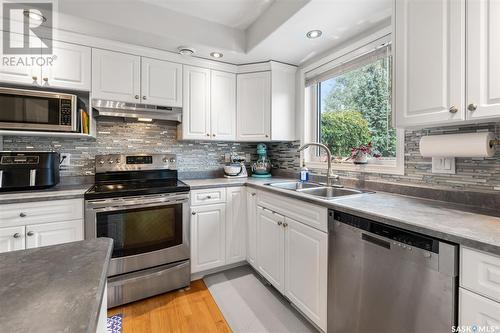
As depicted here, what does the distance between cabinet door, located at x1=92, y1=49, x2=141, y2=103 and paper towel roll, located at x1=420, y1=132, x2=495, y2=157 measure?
2.29 m

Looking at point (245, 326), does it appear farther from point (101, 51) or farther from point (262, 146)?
point (101, 51)

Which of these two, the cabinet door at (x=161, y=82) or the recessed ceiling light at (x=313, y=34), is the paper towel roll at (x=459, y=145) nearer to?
the recessed ceiling light at (x=313, y=34)

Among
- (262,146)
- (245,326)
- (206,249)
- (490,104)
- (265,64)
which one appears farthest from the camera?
(262,146)

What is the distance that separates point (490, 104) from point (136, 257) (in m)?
2.36

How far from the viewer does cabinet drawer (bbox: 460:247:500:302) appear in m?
0.80

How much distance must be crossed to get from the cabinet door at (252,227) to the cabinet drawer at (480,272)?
1.56m

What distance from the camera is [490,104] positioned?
3.39 feet

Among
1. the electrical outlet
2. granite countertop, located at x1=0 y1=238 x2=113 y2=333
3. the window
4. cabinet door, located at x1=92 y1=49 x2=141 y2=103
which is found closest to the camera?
granite countertop, located at x1=0 y1=238 x2=113 y2=333

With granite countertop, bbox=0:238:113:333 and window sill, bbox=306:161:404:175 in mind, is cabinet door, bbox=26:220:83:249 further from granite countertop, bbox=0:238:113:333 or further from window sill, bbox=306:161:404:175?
window sill, bbox=306:161:404:175

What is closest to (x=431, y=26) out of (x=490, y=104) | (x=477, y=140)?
(x=490, y=104)

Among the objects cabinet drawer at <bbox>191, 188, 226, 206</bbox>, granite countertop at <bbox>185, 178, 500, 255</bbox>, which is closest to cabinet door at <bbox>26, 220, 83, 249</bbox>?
cabinet drawer at <bbox>191, 188, 226, 206</bbox>

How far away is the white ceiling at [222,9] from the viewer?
1951 millimetres

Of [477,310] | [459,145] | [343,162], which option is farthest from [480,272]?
[343,162]

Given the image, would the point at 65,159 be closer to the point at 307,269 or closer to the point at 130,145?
the point at 130,145
